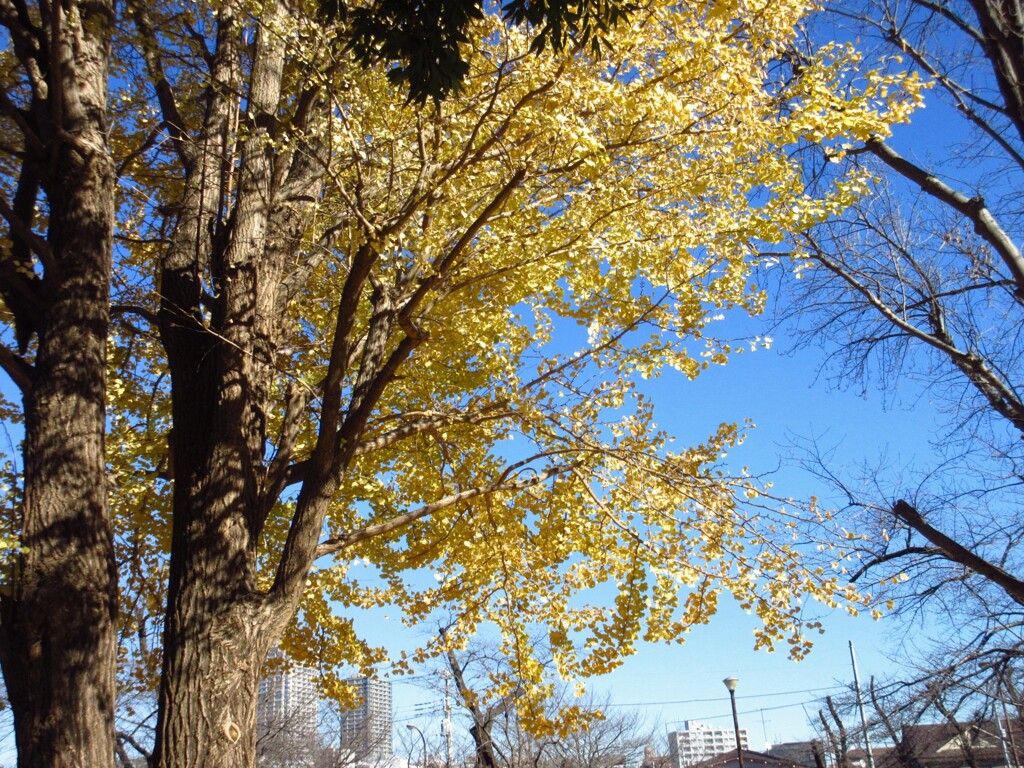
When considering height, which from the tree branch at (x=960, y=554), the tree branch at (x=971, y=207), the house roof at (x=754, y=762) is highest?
the tree branch at (x=971, y=207)

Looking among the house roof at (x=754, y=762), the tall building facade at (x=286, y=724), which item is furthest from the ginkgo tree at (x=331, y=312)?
the house roof at (x=754, y=762)

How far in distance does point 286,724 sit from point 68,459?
57.1 feet

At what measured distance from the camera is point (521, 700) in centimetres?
646

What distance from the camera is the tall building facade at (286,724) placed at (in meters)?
19.9

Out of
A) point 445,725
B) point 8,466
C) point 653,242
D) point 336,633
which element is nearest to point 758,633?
point 653,242

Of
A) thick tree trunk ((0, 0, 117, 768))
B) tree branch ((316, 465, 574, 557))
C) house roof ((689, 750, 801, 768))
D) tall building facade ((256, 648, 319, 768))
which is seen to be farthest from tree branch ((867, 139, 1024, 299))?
house roof ((689, 750, 801, 768))

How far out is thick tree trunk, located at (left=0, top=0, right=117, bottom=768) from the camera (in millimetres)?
3359

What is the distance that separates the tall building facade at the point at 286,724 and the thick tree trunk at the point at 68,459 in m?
15.8

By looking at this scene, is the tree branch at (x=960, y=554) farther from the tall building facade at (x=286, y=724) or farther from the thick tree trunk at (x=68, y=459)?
the tall building facade at (x=286, y=724)

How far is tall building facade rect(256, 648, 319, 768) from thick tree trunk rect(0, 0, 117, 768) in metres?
15.8

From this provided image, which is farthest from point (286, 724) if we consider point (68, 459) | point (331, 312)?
point (68, 459)

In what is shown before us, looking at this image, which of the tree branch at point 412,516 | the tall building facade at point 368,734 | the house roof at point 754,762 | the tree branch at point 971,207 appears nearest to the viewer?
the tree branch at point 412,516

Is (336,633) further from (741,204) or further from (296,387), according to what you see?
(741,204)

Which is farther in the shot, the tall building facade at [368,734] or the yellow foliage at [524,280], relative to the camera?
the tall building facade at [368,734]
